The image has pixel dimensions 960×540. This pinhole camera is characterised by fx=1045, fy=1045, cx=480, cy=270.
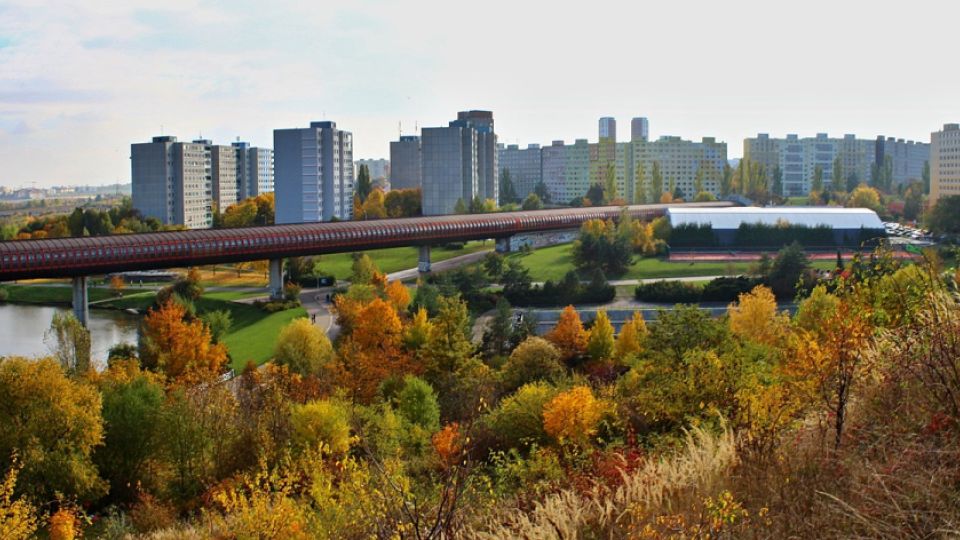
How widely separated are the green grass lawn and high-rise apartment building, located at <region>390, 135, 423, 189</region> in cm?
2140

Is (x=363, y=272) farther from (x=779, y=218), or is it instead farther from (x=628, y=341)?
(x=779, y=218)

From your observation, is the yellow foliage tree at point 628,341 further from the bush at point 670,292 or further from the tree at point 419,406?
the bush at point 670,292

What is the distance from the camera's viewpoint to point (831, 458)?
445cm

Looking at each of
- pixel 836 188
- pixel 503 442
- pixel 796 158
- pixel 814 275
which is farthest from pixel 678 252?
pixel 796 158

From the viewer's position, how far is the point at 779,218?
29.2 m

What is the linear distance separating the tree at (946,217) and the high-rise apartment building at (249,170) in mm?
31776

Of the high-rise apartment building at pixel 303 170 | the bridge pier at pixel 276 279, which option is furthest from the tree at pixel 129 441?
the high-rise apartment building at pixel 303 170

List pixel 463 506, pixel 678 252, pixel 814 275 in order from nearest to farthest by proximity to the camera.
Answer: pixel 463 506 < pixel 814 275 < pixel 678 252

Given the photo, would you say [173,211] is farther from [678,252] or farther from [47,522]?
[47,522]

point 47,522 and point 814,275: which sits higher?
point 814,275

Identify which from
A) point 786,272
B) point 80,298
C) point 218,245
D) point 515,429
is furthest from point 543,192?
point 515,429

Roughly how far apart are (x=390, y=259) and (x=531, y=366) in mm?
15985

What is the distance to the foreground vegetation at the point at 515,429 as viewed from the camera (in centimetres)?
434

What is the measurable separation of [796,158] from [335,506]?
2215 inches
